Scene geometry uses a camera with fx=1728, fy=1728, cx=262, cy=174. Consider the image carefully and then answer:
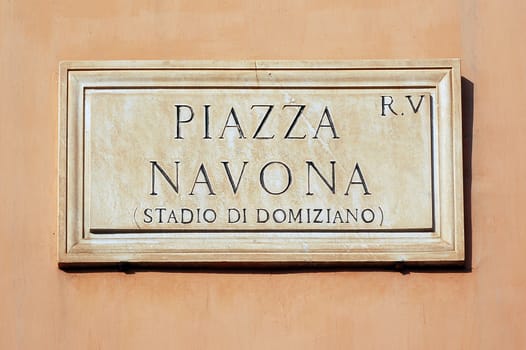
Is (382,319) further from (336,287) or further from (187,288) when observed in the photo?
(187,288)

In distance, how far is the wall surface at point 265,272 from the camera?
22.1ft

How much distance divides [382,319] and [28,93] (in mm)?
1675

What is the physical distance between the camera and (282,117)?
22.6ft

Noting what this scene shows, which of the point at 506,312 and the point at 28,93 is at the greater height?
the point at 28,93

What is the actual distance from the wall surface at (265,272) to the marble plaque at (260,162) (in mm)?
81

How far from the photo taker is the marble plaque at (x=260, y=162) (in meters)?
6.79

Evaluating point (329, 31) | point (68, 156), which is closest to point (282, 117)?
point (329, 31)

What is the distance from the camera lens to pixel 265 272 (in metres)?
6.80

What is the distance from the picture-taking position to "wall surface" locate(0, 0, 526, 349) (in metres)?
6.75

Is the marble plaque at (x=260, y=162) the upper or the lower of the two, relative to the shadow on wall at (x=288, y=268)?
upper

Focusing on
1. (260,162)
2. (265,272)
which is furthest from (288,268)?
(260,162)

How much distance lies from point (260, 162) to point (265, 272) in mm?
436

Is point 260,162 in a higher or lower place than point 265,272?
higher

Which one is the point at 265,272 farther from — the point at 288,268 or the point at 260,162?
the point at 260,162
